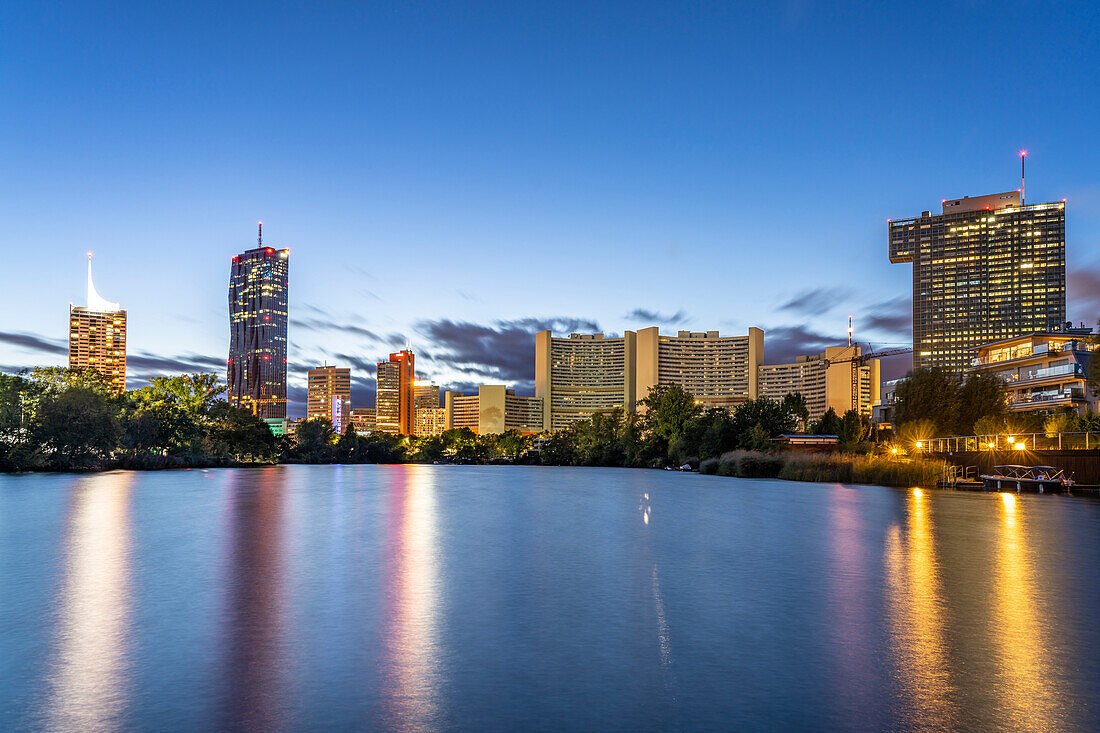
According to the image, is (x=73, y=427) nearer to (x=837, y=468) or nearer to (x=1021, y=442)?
(x=837, y=468)

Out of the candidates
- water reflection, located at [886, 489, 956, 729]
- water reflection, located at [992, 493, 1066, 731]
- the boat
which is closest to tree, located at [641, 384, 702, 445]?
the boat

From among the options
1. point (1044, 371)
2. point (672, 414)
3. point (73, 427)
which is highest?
point (1044, 371)

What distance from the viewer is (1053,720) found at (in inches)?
241

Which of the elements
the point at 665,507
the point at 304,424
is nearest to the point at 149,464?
the point at 304,424

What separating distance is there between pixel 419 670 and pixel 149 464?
79.7m

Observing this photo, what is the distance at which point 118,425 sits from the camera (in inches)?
2625

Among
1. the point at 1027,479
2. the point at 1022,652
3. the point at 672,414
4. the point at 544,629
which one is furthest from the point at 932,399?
the point at 544,629

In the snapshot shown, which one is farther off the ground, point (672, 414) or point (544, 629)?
point (672, 414)

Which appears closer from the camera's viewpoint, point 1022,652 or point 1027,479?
point 1022,652

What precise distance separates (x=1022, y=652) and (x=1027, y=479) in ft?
139

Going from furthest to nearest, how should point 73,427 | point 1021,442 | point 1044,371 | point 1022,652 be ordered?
point 1044,371 → point 73,427 → point 1021,442 → point 1022,652

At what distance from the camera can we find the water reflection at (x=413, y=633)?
636 centimetres

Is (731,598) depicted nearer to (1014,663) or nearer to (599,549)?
(1014,663)

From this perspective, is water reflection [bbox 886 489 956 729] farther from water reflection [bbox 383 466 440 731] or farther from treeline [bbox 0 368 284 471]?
treeline [bbox 0 368 284 471]
